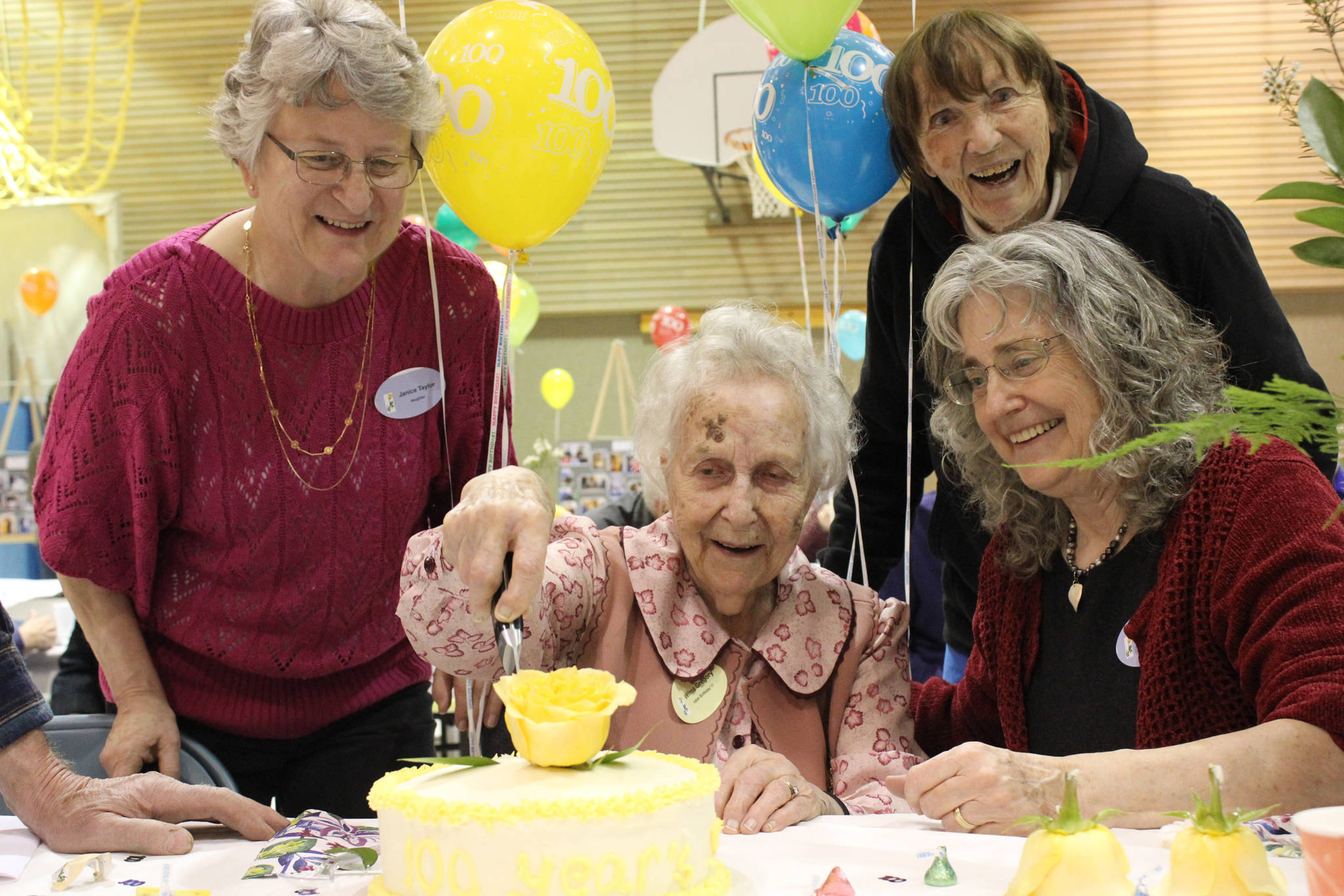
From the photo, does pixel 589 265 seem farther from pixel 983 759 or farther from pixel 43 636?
Answer: pixel 983 759

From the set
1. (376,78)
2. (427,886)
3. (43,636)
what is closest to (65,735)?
(427,886)

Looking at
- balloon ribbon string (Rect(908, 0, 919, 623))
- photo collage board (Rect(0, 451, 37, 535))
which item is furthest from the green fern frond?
photo collage board (Rect(0, 451, 37, 535))

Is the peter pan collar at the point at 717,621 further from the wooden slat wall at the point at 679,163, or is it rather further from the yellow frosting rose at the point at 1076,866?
the wooden slat wall at the point at 679,163

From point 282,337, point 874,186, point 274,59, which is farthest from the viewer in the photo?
point 874,186

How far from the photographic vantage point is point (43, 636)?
441cm

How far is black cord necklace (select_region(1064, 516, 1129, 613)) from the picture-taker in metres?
1.84

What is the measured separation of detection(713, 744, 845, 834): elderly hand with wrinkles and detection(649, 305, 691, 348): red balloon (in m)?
7.39

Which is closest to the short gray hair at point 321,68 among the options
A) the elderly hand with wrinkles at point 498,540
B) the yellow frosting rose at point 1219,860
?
the elderly hand with wrinkles at point 498,540

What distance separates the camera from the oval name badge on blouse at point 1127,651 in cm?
174

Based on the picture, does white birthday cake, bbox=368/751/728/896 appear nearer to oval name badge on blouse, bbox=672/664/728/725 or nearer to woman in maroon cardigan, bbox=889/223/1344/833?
woman in maroon cardigan, bbox=889/223/1344/833

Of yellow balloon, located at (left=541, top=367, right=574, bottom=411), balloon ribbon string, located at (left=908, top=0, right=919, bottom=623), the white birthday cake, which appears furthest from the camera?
yellow balloon, located at (left=541, top=367, right=574, bottom=411)

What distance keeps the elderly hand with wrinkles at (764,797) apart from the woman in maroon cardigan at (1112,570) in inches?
5.2

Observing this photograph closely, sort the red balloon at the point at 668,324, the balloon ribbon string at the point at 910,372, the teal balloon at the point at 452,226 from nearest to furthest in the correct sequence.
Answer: the balloon ribbon string at the point at 910,372 < the teal balloon at the point at 452,226 < the red balloon at the point at 668,324

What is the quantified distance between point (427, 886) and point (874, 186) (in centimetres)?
184
